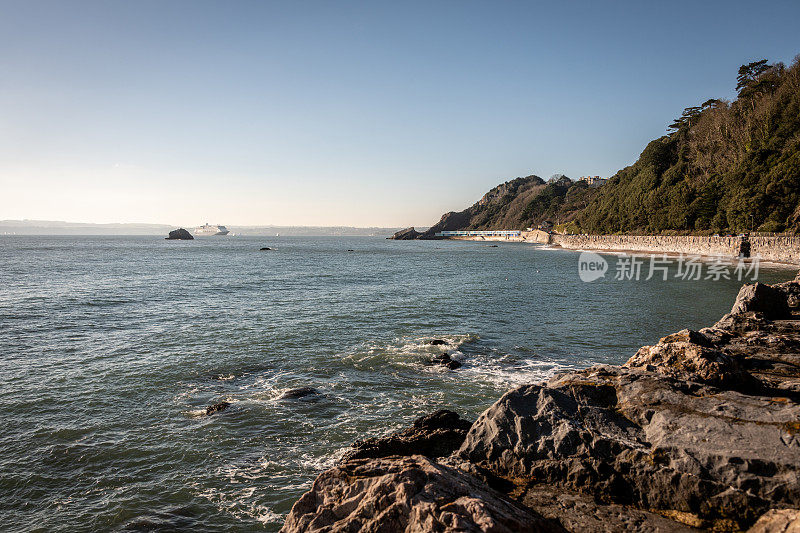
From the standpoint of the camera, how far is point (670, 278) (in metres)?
51.2

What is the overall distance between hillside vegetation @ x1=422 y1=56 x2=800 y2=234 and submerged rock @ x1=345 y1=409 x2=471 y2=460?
76.4 m

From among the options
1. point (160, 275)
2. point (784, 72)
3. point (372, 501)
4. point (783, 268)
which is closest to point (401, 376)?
point (372, 501)

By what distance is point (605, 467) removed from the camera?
6.27 m

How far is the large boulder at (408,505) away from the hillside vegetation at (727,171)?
7948 cm

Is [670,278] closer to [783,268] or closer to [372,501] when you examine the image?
[783,268]

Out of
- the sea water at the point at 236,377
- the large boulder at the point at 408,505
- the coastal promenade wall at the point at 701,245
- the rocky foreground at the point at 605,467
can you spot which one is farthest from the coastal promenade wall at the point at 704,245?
the large boulder at the point at 408,505

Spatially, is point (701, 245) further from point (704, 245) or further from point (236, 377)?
point (236, 377)

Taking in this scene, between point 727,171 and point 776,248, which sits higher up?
point 727,171

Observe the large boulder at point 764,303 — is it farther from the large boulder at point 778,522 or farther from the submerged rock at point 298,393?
the submerged rock at point 298,393

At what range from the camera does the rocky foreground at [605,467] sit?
4945 mm

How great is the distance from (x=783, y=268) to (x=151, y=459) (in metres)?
67.6

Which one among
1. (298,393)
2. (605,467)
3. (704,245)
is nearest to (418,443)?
(605,467)

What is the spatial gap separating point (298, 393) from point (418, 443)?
7.67 metres

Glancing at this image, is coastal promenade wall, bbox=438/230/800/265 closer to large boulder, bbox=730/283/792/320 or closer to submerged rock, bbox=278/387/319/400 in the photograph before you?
large boulder, bbox=730/283/792/320
